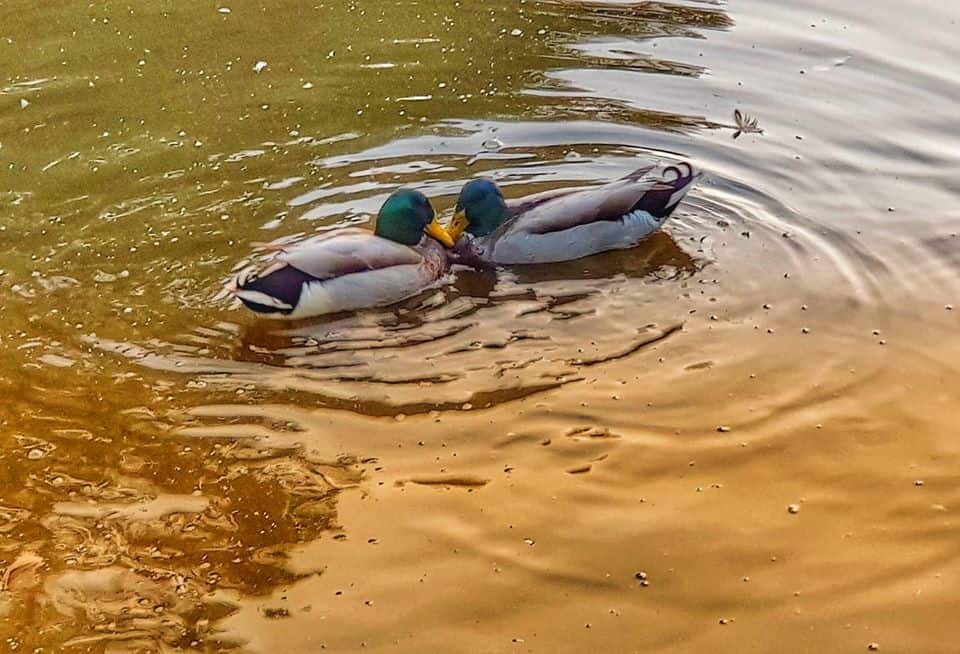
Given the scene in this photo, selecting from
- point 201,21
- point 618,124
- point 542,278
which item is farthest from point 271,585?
point 201,21

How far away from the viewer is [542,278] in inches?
220

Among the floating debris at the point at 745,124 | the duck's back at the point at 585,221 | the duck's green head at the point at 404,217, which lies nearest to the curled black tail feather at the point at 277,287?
the duck's green head at the point at 404,217

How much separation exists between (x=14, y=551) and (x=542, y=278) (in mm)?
2707

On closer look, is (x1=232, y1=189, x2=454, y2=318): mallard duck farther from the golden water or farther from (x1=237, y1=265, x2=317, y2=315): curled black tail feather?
the golden water

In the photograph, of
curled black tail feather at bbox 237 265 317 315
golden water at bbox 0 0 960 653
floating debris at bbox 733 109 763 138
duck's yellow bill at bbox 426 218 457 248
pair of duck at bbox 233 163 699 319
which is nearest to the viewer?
golden water at bbox 0 0 960 653

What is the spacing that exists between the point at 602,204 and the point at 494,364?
130 centimetres

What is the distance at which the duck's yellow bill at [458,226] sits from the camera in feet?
18.8

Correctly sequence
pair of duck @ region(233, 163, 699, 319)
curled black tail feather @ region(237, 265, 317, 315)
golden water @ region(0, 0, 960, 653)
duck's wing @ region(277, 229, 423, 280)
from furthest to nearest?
pair of duck @ region(233, 163, 699, 319), duck's wing @ region(277, 229, 423, 280), curled black tail feather @ region(237, 265, 317, 315), golden water @ region(0, 0, 960, 653)

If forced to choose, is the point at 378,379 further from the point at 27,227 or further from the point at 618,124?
the point at 618,124

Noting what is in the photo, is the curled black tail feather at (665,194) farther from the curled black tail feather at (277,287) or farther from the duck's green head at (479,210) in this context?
the curled black tail feather at (277,287)

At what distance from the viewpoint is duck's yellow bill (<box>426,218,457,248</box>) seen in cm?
568

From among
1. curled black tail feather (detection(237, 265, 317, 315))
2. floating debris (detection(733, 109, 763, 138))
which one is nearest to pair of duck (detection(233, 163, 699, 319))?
curled black tail feather (detection(237, 265, 317, 315))

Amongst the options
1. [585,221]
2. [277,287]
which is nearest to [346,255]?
[277,287]

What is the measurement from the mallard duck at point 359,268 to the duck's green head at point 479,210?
105mm
